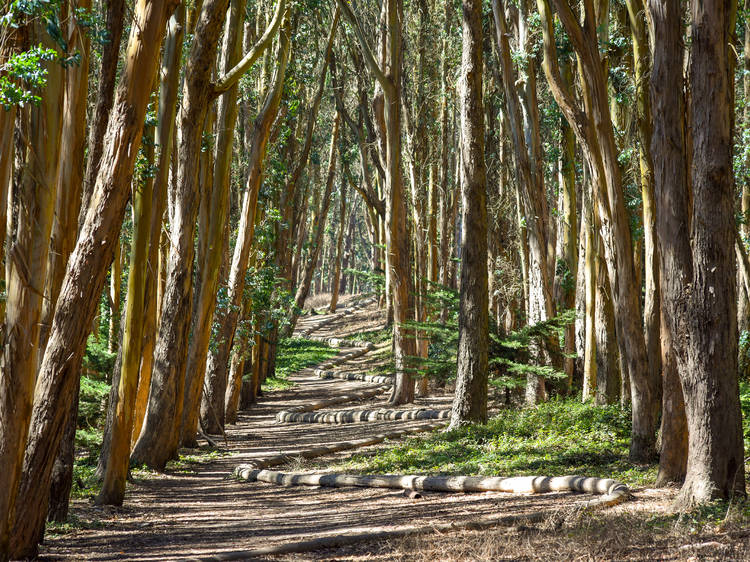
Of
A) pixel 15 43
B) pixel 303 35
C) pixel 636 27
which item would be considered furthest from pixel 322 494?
pixel 303 35

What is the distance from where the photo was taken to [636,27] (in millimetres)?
9109

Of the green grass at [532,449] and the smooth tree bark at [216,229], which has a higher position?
the smooth tree bark at [216,229]

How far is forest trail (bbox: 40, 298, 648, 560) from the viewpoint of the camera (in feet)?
21.1

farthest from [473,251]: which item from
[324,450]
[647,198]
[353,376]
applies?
[353,376]

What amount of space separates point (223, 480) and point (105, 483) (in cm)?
245

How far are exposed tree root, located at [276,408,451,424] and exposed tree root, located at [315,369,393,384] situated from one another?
17.6 ft

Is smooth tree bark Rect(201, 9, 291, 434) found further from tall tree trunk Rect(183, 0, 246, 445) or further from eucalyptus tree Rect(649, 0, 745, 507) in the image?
eucalyptus tree Rect(649, 0, 745, 507)

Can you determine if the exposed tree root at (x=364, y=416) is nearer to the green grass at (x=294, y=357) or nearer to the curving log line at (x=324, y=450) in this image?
the curving log line at (x=324, y=450)

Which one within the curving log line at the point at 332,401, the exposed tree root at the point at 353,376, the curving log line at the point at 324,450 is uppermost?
the exposed tree root at the point at 353,376

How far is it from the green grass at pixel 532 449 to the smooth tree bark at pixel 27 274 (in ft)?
16.4

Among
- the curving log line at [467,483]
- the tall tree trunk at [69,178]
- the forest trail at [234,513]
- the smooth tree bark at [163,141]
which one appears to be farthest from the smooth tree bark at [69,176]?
the curving log line at [467,483]

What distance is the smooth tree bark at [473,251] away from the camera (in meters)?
11.7

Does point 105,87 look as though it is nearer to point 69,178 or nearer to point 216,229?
point 69,178

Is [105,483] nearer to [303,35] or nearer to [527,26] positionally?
[527,26]
